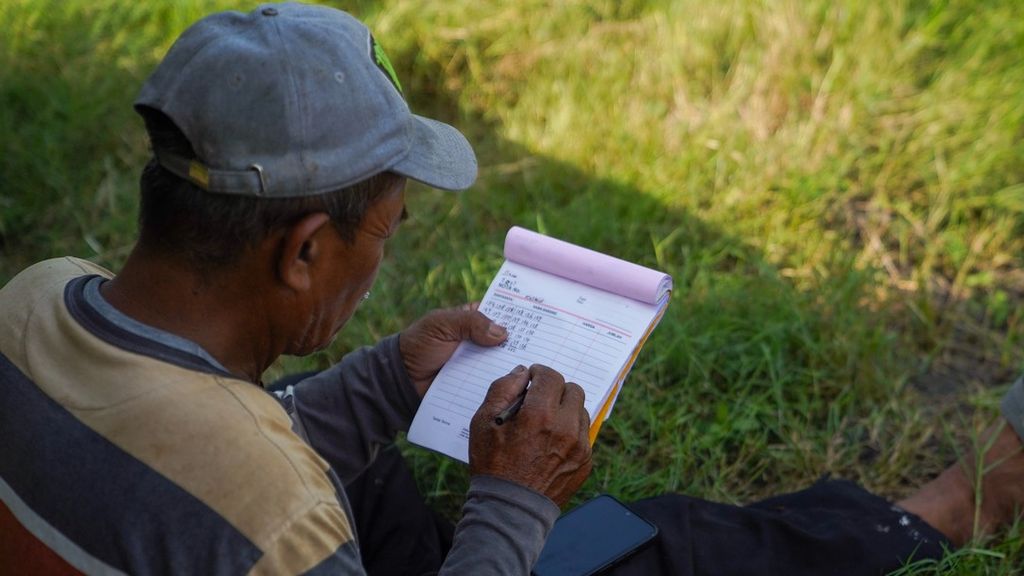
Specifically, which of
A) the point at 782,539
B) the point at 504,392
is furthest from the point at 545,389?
the point at 782,539

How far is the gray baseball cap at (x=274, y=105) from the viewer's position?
136cm

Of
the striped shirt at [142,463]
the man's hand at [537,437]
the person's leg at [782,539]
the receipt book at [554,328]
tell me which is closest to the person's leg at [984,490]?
the person's leg at [782,539]

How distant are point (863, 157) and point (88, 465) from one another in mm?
2954

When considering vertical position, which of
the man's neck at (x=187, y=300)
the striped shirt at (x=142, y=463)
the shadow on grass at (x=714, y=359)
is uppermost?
the man's neck at (x=187, y=300)

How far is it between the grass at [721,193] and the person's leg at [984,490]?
0.19 ft

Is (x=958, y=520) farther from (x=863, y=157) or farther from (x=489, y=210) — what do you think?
(x=489, y=210)

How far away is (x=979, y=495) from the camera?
2432 millimetres

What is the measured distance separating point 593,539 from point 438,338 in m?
0.50

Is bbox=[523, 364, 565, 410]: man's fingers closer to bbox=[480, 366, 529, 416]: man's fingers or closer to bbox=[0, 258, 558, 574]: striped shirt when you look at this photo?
bbox=[480, 366, 529, 416]: man's fingers

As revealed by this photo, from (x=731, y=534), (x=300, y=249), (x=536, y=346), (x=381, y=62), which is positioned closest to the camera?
(x=300, y=249)

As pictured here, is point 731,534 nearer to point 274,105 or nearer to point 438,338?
point 438,338

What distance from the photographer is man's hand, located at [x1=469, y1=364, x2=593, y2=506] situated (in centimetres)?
167

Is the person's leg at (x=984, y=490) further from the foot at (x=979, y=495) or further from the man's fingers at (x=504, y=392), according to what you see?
the man's fingers at (x=504, y=392)

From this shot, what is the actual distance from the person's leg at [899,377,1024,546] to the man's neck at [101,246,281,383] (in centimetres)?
167
